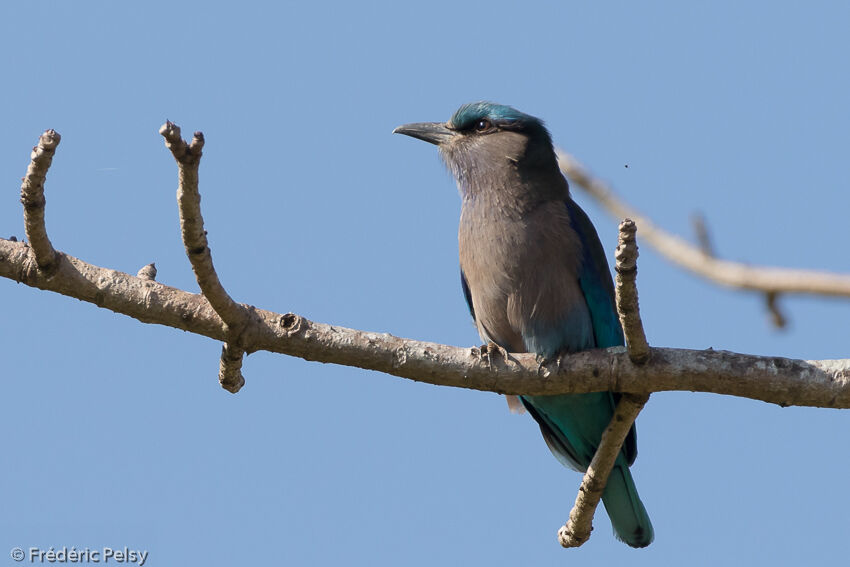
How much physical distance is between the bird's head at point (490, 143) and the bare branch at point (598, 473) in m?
1.74

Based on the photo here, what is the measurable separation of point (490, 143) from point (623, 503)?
2200 millimetres

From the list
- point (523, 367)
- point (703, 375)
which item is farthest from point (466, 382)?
point (703, 375)

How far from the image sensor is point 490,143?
6.20 meters

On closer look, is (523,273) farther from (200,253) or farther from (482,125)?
(200,253)

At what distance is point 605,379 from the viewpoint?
461cm

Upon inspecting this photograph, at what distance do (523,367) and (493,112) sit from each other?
2169mm

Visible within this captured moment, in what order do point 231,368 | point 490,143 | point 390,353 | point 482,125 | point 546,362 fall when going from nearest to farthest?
point 390,353
point 231,368
point 546,362
point 490,143
point 482,125

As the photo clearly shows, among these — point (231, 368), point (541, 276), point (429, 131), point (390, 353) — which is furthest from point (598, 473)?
point (429, 131)

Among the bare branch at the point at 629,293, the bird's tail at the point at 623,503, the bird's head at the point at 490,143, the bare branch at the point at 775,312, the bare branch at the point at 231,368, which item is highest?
the bird's head at the point at 490,143

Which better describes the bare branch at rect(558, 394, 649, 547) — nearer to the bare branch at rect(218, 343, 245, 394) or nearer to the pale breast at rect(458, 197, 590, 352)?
the pale breast at rect(458, 197, 590, 352)

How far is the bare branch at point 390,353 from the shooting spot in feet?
14.3

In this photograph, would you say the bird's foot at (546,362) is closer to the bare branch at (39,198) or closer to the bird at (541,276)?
the bird at (541,276)

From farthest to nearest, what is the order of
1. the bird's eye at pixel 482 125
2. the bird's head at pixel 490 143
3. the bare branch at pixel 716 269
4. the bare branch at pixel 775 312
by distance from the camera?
1. the bird's eye at pixel 482 125
2. the bird's head at pixel 490 143
3. the bare branch at pixel 775 312
4. the bare branch at pixel 716 269

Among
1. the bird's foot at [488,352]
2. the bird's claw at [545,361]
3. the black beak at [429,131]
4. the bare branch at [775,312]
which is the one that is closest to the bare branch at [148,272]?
the bird's foot at [488,352]
